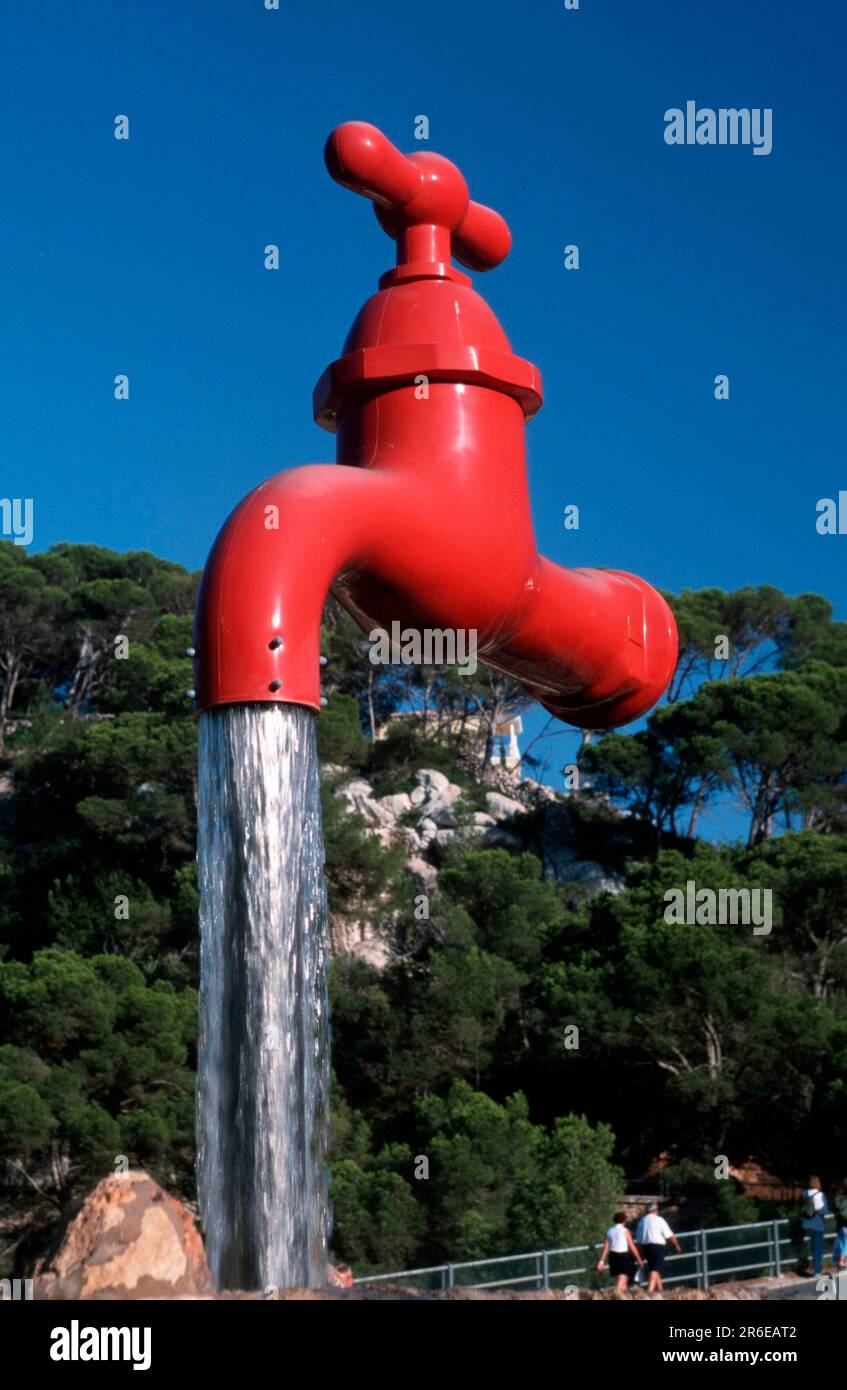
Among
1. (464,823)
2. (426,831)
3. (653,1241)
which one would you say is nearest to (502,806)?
(464,823)

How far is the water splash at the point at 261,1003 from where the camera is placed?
11.1 feet

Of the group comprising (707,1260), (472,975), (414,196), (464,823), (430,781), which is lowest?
(707,1260)

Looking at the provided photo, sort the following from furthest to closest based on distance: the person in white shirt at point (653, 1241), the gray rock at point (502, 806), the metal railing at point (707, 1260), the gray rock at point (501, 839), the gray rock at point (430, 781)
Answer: the gray rock at point (502, 806)
the gray rock at point (430, 781)
the gray rock at point (501, 839)
the metal railing at point (707, 1260)
the person in white shirt at point (653, 1241)

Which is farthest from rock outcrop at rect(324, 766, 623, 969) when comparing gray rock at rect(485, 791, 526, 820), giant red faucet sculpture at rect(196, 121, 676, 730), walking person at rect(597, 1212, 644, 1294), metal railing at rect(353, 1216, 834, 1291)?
giant red faucet sculpture at rect(196, 121, 676, 730)

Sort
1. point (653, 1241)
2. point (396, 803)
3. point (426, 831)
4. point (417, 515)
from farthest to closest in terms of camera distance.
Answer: point (396, 803), point (426, 831), point (653, 1241), point (417, 515)

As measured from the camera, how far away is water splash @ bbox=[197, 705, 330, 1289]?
3.37 m

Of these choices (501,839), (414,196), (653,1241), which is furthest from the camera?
(501,839)

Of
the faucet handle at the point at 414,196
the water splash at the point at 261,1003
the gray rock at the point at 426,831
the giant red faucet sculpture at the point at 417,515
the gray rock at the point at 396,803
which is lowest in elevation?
the water splash at the point at 261,1003

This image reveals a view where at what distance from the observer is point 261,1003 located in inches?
135

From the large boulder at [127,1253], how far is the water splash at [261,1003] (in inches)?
4.4

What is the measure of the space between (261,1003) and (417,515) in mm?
1338

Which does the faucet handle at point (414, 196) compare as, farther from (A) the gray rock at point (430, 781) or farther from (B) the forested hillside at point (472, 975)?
(A) the gray rock at point (430, 781)

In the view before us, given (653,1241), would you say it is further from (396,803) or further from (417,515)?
(396,803)

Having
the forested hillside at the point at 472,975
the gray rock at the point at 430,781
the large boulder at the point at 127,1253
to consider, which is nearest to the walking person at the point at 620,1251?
the large boulder at the point at 127,1253
